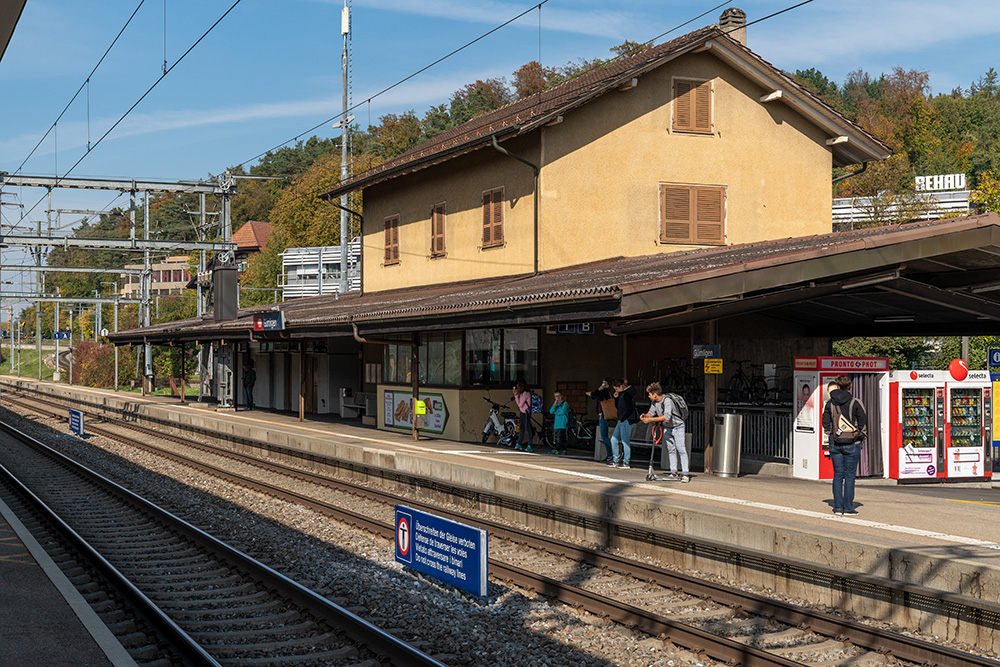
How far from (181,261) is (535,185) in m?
130

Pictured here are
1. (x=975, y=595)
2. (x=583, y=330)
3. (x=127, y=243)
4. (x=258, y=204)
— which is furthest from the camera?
(x=258, y=204)

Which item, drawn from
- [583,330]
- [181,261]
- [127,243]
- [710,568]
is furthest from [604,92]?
[181,261]

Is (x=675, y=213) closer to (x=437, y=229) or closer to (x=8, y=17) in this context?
(x=437, y=229)

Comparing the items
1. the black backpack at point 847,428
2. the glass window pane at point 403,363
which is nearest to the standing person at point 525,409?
the glass window pane at point 403,363

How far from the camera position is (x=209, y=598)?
1001cm

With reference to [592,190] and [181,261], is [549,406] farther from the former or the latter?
[181,261]

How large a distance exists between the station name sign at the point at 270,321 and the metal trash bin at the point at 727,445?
45.5ft

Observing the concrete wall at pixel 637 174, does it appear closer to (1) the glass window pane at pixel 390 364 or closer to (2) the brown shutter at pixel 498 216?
(2) the brown shutter at pixel 498 216

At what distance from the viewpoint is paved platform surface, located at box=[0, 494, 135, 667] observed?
23.1 ft

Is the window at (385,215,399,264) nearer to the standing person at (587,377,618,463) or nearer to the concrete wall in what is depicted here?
the concrete wall

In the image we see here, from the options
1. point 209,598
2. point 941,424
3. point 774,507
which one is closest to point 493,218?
point 941,424

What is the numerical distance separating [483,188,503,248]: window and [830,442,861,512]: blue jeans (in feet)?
45.5

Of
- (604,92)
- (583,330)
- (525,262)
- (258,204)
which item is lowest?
(583,330)

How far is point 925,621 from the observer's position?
8.80m
